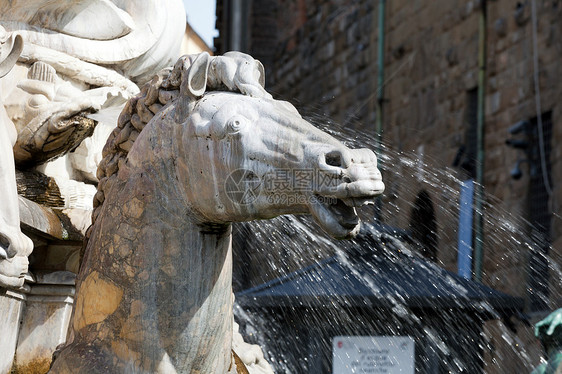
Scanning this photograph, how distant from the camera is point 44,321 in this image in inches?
123

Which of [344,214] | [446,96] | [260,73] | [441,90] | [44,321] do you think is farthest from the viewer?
[441,90]

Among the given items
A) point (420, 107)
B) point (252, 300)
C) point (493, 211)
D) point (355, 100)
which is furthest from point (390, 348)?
point (355, 100)

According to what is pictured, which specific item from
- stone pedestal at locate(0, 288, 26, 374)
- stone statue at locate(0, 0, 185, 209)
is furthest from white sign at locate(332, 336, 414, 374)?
stone pedestal at locate(0, 288, 26, 374)

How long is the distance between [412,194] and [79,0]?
12.9m

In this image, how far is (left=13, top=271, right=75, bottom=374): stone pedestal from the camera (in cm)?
308

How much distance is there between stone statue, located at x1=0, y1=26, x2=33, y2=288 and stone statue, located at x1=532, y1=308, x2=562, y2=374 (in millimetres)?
3098

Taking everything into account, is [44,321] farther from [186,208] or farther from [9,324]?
[186,208]

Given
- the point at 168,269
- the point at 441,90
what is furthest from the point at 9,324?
the point at 441,90

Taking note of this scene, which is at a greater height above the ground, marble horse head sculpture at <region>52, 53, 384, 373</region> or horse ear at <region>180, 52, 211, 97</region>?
horse ear at <region>180, 52, 211, 97</region>

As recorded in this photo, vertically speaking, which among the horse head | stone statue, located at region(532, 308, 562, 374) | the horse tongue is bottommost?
stone statue, located at region(532, 308, 562, 374)

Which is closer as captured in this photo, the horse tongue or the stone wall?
the horse tongue

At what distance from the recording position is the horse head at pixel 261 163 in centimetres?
244

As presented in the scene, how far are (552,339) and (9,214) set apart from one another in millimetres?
3222

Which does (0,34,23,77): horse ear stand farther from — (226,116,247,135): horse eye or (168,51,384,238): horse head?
(226,116,247,135): horse eye
